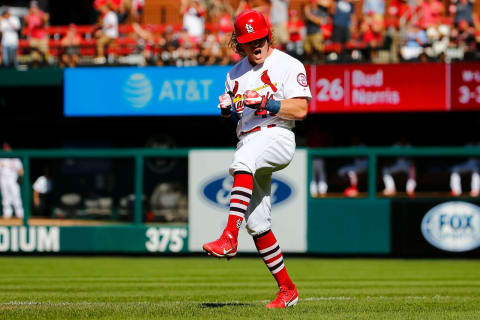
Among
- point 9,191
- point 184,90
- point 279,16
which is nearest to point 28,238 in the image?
point 9,191

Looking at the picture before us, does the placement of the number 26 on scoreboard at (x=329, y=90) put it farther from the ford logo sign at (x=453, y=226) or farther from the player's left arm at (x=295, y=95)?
the player's left arm at (x=295, y=95)

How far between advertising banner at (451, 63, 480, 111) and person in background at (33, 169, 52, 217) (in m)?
8.35

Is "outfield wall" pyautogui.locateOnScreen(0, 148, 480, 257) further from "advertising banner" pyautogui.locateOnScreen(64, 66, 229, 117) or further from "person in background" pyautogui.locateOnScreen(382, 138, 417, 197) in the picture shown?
"advertising banner" pyautogui.locateOnScreen(64, 66, 229, 117)

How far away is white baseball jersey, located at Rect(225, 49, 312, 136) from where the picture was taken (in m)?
6.11

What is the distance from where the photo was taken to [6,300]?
24.1 feet

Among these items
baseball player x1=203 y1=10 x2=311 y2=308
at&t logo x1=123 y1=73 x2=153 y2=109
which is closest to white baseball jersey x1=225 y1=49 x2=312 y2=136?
baseball player x1=203 y1=10 x2=311 y2=308

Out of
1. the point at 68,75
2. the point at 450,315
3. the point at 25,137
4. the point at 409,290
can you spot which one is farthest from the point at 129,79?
the point at 450,315

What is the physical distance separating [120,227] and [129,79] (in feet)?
15.1

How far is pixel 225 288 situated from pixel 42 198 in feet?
21.7

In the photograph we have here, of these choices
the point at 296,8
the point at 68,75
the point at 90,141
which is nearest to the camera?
the point at 68,75

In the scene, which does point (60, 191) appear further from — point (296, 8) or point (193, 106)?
point (296, 8)

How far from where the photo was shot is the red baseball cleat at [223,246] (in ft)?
18.4

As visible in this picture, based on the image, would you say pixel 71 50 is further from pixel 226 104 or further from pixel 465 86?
pixel 226 104

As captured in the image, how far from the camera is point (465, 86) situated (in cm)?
1773
